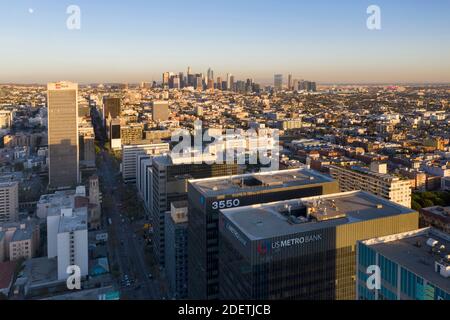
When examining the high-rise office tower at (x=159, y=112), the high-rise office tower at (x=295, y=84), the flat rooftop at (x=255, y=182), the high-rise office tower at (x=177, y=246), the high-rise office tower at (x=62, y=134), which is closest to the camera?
the flat rooftop at (x=255, y=182)

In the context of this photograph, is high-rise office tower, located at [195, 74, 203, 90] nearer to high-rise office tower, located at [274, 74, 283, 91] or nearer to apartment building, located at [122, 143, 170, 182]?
high-rise office tower, located at [274, 74, 283, 91]

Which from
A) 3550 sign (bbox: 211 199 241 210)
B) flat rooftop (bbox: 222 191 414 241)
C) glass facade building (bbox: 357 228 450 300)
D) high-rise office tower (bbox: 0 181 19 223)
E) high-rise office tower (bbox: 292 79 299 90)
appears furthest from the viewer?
high-rise office tower (bbox: 292 79 299 90)

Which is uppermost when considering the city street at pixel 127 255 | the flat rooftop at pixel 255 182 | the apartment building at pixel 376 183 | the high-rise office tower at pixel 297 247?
the flat rooftop at pixel 255 182

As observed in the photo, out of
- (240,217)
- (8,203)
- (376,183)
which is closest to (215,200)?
(240,217)

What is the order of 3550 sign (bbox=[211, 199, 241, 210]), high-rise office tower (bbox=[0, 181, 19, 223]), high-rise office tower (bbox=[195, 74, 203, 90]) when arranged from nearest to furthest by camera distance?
3550 sign (bbox=[211, 199, 241, 210]) < high-rise office tower (bbox=[0, 181, 19, 223]) < high-rise office tower (bbox=[195, 74, 203, 90])

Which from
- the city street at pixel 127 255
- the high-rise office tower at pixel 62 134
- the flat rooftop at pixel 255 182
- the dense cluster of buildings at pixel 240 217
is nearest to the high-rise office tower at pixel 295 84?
the dense cluster of buildings at pixel 240 217

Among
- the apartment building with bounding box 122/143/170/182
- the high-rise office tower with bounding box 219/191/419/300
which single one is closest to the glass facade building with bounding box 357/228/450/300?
the high-rise office tower with bounding box 219/191/419/300

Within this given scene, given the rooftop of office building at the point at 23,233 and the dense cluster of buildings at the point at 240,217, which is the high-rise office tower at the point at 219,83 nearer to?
the dense cluster of buildings at the point at 240,217
